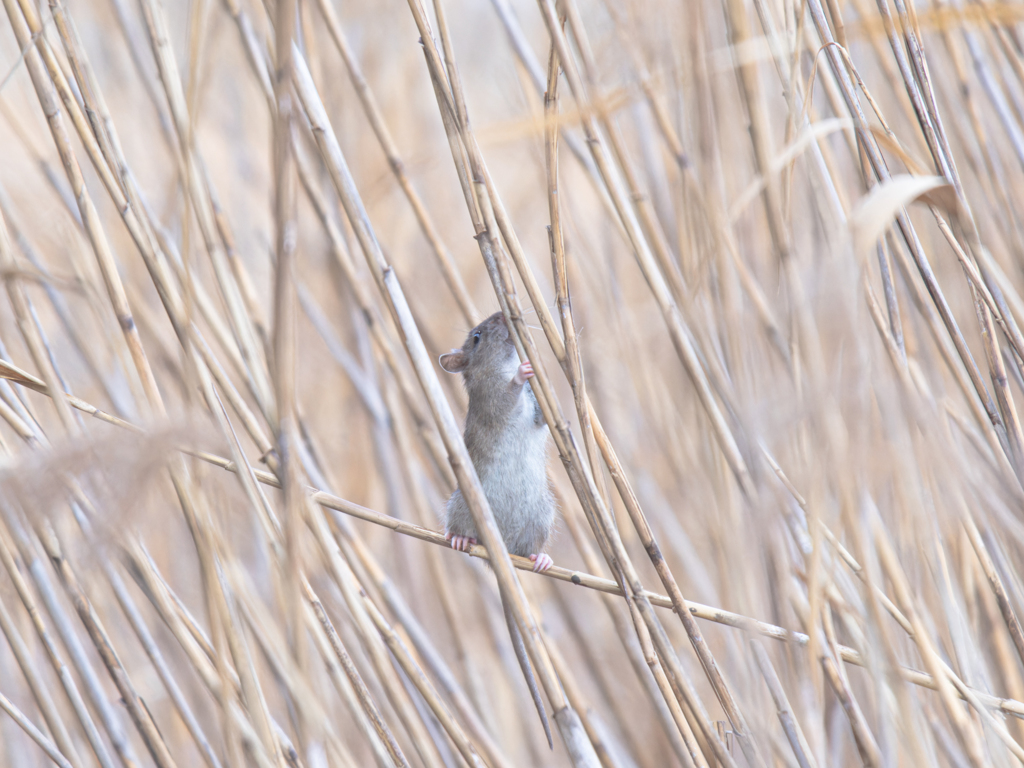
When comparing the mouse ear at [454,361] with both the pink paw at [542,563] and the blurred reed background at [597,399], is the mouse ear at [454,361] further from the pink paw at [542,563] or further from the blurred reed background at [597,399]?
the pink paw at [542,563]

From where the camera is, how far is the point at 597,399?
7.04ft

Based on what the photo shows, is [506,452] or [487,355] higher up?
[487,355]

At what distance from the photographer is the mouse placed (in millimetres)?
1785

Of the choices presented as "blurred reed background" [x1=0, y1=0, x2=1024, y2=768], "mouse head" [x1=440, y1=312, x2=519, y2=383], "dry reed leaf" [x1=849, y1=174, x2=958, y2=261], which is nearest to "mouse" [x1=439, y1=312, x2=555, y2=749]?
"mouse head" [x1=440, y1=312, x2=519, y2=383]

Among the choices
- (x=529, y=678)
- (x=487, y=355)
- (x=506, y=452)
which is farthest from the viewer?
(x=487, y=355)

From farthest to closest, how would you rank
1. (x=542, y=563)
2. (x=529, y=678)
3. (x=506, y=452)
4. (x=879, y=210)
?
(x=506, y=452)
(x=542, y=563)
(x=529, y=678)
(x=879, y=210)

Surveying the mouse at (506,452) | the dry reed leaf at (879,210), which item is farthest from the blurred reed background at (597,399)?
the mouse at (506,452)

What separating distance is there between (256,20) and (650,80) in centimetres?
147

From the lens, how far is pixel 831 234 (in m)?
1.16

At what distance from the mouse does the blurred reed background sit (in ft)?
0.42

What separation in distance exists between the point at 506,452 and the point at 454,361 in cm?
33

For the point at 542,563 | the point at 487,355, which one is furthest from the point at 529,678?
the point at 487,355

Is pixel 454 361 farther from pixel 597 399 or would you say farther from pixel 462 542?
pixel 462 542

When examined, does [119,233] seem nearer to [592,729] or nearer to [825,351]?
[592,729]
